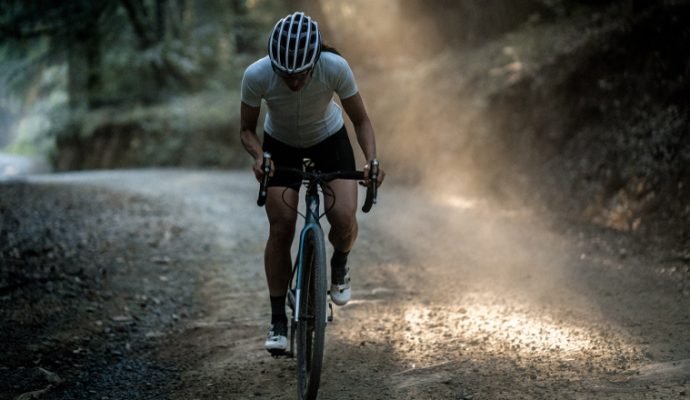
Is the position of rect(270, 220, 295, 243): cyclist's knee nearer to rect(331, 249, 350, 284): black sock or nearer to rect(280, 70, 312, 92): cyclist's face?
rect(331, 249, 350, 284): black sock

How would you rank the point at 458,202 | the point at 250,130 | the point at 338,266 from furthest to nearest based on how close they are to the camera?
1. the point at 458,202
2. the point at 338,266
3. the point at 250,130

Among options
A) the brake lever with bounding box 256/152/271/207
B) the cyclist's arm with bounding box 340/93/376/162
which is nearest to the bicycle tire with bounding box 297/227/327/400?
the brake lever with bounding box 256/152/271/207

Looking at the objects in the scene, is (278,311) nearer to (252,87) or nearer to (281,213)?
(281,213)

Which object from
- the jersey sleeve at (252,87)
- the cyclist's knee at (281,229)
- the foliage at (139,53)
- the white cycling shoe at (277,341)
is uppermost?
the foliage at (139,53)

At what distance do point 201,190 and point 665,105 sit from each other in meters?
8.47

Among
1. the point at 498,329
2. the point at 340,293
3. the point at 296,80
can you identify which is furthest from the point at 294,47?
the point at 498,329

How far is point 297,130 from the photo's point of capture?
3.93 m

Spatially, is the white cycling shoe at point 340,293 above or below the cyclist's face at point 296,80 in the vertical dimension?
below

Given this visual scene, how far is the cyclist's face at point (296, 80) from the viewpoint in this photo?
3.50 metres

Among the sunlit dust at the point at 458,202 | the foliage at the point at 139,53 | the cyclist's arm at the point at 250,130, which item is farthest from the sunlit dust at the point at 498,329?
the foliage at the point at 139,53

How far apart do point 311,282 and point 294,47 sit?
148 cm

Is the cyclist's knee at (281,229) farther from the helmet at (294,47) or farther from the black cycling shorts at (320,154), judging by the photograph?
the helmet at (294,47)

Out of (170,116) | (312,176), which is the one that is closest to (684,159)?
(312,176)

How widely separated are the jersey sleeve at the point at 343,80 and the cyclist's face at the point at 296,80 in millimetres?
209
